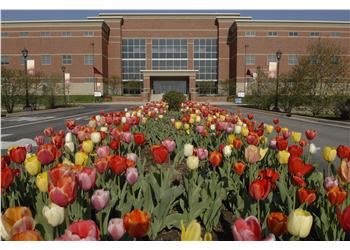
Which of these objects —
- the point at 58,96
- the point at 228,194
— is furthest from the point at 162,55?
the point at 228,194

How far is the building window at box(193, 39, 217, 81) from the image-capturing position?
265 feet

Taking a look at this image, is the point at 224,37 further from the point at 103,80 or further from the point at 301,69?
the point at 301,69

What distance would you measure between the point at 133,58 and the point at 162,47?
6.45m

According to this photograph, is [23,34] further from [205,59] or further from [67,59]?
[205,59]

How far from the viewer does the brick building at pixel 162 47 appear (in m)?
73.7

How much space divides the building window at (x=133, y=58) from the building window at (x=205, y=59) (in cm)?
1095

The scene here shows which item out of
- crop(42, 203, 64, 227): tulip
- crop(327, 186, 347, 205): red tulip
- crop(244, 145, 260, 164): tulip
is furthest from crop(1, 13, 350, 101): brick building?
crop(42, 203, 64, 227): tulip

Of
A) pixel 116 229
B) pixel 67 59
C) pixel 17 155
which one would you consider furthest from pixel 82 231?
pixel 67 59

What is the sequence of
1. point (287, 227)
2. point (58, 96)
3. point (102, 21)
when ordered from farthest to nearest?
point (102, 21) < point (58, 96) < point (287, 227)

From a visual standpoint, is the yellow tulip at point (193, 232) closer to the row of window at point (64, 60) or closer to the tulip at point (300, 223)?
the tulip at point (300, 223)

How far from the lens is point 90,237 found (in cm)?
163

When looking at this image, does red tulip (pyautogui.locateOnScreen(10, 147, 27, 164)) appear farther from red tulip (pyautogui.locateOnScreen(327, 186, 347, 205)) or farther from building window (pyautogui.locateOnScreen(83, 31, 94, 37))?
building window (pyautogui.locateOnScreen(83, 31, 94, 37))

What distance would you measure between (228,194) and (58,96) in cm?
4124

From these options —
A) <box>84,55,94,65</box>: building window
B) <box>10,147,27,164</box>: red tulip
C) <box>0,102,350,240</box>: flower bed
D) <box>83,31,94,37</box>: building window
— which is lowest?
<box>0,102,350,240</box>: flower bed
